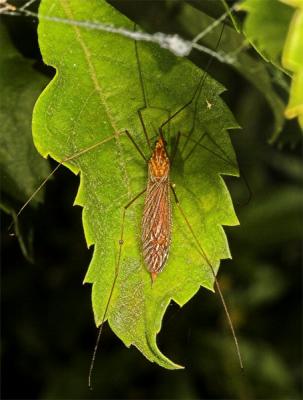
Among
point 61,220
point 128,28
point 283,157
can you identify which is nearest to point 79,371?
point 61,220

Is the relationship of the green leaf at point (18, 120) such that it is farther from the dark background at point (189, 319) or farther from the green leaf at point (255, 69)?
the dark background at point (189, 319)

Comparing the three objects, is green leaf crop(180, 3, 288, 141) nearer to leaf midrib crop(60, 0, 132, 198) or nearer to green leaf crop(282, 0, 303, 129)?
leaf midrib crop(60, 0, 132, 198)

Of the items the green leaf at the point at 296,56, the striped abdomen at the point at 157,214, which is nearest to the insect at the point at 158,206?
the striped abdomen at the point at 157,214

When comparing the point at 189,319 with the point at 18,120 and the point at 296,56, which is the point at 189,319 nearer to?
the point at 18,120

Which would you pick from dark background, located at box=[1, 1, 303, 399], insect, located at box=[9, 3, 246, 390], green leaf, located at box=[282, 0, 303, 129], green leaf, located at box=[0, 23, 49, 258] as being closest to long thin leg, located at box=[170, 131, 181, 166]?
insect, located at box=[9, 3, 246, 390]

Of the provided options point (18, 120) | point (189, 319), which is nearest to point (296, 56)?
point (18, 120)
